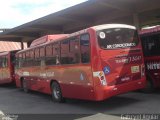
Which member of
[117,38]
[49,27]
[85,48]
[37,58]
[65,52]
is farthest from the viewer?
[49,27]

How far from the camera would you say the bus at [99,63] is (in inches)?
421

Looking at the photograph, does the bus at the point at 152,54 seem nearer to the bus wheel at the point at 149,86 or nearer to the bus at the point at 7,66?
the bus wheel at the point at 149,86

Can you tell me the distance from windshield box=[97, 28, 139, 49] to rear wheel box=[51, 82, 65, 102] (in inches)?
136

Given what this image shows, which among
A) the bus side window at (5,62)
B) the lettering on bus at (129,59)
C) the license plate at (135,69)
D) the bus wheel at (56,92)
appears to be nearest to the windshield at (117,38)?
the lettering on bus at (129,59)


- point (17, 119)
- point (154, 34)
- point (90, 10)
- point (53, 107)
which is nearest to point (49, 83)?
point (53, 107)

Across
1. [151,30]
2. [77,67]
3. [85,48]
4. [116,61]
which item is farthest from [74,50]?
[151,30]

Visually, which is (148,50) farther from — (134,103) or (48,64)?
(48,64)

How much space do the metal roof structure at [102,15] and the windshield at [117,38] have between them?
25.0ft

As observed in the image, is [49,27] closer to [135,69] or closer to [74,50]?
[74,50]

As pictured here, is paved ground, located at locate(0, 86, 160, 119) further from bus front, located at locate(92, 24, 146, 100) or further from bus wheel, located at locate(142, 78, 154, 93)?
bus front, located at locate(92, 24, 146, 100)

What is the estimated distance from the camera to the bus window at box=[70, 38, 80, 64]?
11.6m

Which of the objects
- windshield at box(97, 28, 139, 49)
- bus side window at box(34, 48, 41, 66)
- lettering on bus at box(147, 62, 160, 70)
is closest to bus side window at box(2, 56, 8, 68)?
bus side window at box(34, 48, 41, 66)

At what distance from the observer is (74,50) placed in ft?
38.8

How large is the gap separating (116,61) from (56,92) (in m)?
3.75
